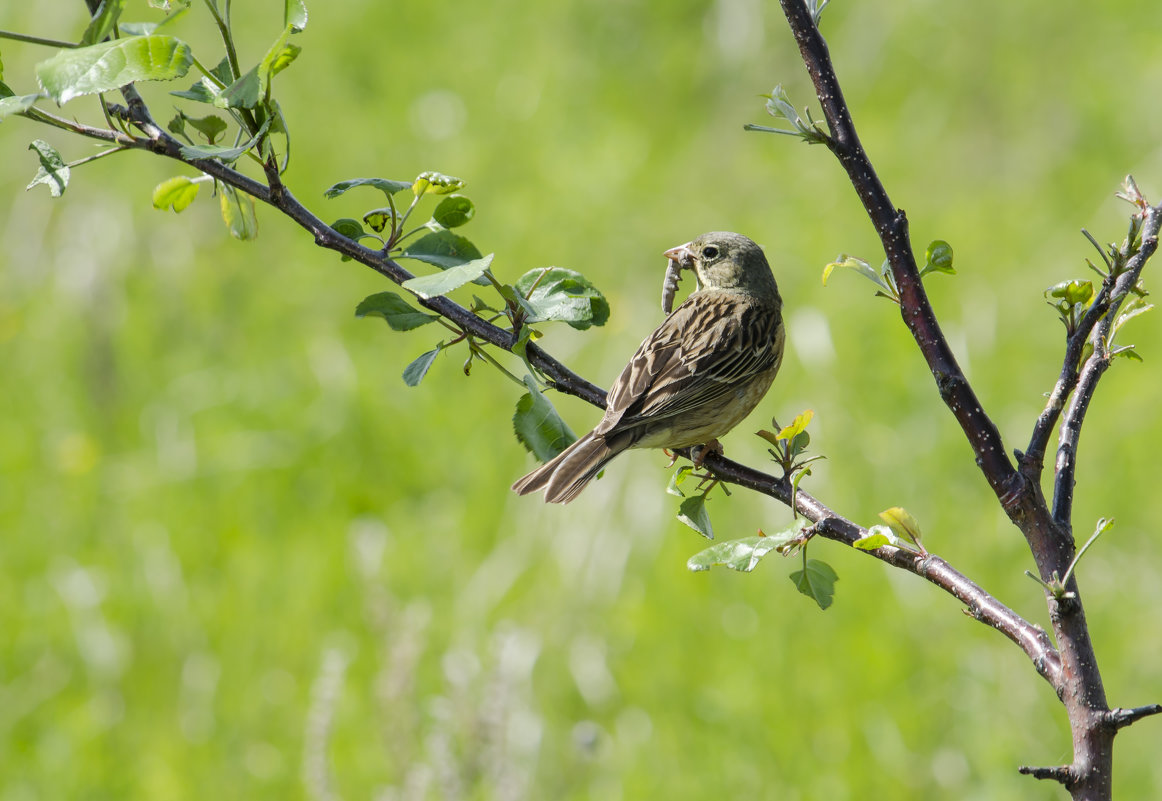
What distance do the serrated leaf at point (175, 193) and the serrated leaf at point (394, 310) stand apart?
0.31 meters

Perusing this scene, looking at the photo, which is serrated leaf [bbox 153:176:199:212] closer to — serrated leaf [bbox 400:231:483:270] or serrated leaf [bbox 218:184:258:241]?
serrated leaf [bbox 218:184:258:241]

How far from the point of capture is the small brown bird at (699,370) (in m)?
3.04

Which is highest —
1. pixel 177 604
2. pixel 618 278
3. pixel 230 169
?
pixel 618 278

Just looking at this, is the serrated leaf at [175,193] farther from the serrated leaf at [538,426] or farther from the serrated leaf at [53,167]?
the serrated leaf at [538,426]

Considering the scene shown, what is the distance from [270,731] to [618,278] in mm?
3376

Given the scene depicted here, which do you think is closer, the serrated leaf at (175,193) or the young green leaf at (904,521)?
the young green leaf at (904,521)

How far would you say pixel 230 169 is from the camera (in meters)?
1.76

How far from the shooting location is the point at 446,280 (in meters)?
1.60

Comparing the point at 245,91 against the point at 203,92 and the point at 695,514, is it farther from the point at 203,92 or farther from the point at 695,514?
the point at 695,514

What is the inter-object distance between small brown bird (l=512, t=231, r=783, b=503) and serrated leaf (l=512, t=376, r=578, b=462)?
0.78 m

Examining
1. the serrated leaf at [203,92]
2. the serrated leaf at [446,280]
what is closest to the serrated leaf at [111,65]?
the serrated leaf at [203,92]

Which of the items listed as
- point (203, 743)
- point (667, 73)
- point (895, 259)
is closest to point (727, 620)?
point (203, 743)

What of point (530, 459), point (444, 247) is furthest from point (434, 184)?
point (530, 459)

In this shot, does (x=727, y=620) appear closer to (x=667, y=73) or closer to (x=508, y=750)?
(x=508, y=750)
